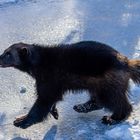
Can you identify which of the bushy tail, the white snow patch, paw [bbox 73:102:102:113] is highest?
the bushy tail

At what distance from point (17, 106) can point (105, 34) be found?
1935mm

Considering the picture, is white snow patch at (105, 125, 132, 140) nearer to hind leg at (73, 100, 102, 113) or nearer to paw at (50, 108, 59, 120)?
hind leg at (73, 100, 102, 113)

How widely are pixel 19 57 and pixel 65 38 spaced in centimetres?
177

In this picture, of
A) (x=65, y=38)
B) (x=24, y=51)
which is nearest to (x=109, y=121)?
(x=24, y=51)

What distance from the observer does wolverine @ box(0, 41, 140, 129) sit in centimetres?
427

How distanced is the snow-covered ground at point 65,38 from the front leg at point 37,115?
0.26ft

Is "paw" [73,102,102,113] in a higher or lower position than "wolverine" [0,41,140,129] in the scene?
lower

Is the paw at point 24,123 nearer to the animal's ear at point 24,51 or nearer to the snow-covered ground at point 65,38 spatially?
the snow-covered ground at point 65,38

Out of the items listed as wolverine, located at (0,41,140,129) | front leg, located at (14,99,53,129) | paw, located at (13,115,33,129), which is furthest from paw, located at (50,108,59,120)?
paw, located at (13,115,33,129)

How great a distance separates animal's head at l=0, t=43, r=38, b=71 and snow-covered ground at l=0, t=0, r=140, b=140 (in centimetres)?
45

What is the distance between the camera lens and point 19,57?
4.62 meters

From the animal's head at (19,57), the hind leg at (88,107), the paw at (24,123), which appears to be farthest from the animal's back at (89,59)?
the paw at (24,123)

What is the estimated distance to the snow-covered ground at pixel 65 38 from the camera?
4.40 m

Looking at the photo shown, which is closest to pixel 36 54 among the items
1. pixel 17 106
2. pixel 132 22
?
pixel 17 106
